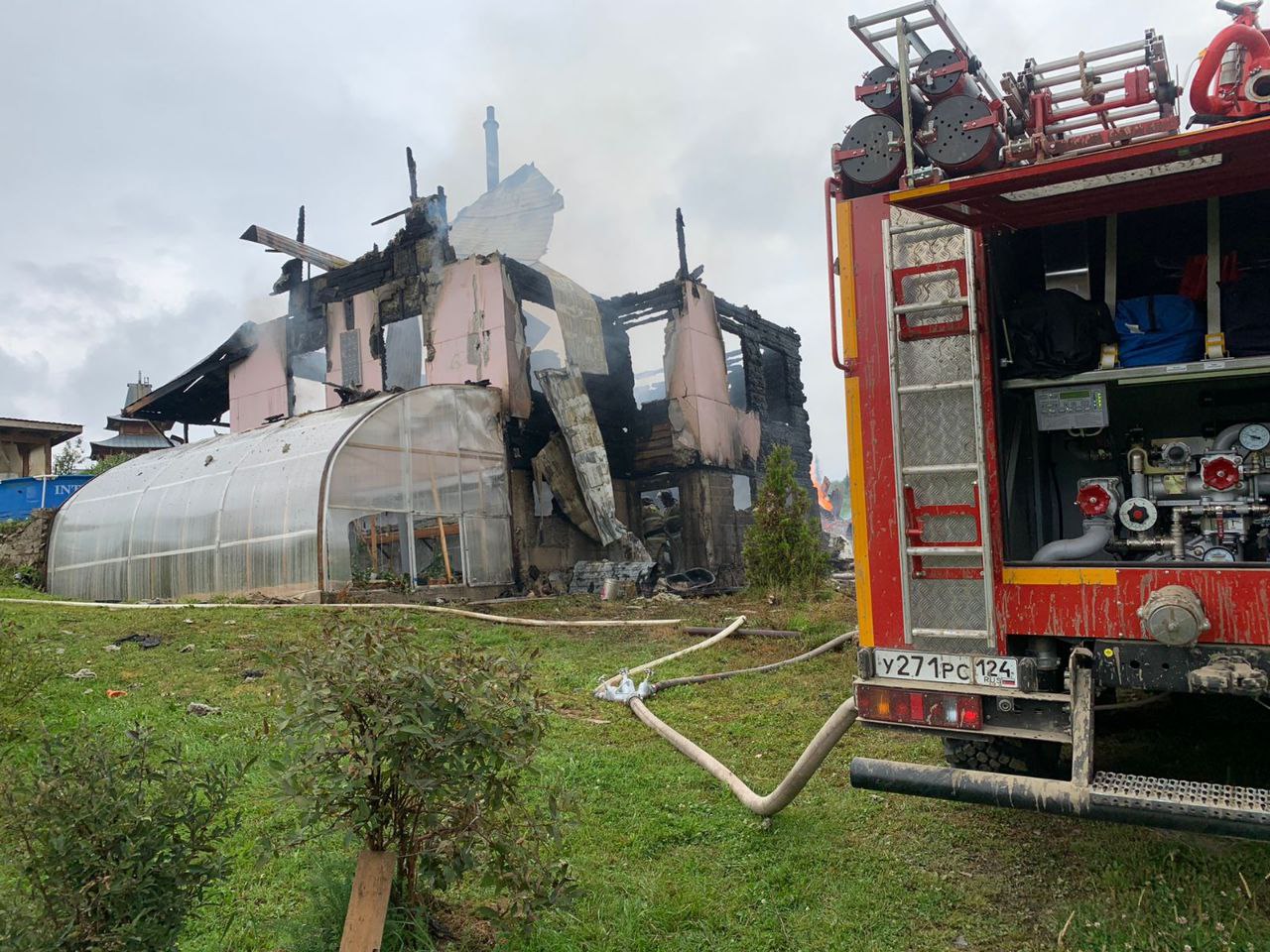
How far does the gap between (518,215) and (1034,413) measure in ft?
62.6

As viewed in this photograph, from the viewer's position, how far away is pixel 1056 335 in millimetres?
4043

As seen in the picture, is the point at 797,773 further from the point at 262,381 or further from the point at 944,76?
the point at 262,381

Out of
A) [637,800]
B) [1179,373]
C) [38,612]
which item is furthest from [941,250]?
[38,612]

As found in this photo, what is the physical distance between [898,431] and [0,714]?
19.5 ft

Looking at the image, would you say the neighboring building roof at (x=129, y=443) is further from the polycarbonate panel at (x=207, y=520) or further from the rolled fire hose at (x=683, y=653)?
the rolled fire hose at (x=683, y=653)

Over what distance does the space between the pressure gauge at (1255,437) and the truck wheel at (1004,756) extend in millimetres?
1649

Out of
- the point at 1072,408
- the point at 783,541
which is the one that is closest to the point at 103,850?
the point at 1072,408

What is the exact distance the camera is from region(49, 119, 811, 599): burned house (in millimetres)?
15273

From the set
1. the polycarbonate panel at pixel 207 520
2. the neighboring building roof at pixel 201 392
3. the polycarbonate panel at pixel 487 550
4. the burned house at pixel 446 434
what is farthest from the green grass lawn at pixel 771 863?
the neighboring building roof at pixel 201 392

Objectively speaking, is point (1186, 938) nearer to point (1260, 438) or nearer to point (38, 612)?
point (1260, 438)

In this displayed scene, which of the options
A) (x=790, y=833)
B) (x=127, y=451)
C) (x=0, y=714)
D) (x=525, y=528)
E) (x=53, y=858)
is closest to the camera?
(x=53, y=858)

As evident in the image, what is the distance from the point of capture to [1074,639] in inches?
151

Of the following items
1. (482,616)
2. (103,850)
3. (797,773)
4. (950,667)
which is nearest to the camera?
(103,850)

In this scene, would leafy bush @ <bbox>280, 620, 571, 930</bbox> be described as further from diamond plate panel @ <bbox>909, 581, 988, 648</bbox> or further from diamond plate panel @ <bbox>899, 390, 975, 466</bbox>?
diamond plate panel @ <bbox>899, 390, 975, 466</bbox>
